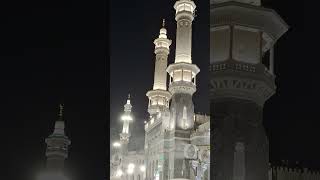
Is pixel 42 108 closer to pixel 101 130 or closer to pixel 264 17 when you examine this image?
pixel 101 130

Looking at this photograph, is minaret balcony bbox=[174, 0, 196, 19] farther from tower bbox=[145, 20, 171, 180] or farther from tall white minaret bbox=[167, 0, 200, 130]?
tower bbox=[145, 20, 171, 180]

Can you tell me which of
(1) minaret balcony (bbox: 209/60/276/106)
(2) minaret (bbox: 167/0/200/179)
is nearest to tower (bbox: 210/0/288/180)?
(1) minaret balcony (bbox: 209/60/276/106)

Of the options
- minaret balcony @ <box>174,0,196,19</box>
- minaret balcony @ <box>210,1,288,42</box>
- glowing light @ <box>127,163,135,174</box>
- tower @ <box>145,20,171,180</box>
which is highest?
minaret balcony @ <box>174,0,196,19</box>

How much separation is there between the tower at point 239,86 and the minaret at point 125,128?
0.48 m

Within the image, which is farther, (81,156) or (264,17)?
(81,156)

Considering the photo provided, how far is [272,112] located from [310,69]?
369 mm

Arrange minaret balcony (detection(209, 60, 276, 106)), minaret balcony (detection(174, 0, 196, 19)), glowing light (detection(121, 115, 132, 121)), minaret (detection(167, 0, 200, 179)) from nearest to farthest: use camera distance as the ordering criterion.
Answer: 1. minaret balcony (detection(209, 60, 276, 106))
2. glowing light (detection(121, 115, 132, 121))
3. minaret (detection(167, 0, 200, 179))
4. minaret balcony (detection(174, 0, 196, 19))

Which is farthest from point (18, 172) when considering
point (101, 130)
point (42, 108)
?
point (101, 130)

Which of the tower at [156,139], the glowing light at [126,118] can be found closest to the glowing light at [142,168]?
the tower at [156,139]

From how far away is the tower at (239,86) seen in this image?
2180 mm

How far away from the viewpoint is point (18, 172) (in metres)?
3.69

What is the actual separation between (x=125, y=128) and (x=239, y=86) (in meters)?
0.66

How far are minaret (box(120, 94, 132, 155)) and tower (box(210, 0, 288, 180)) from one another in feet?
1.58

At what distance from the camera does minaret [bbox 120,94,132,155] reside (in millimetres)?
2268
